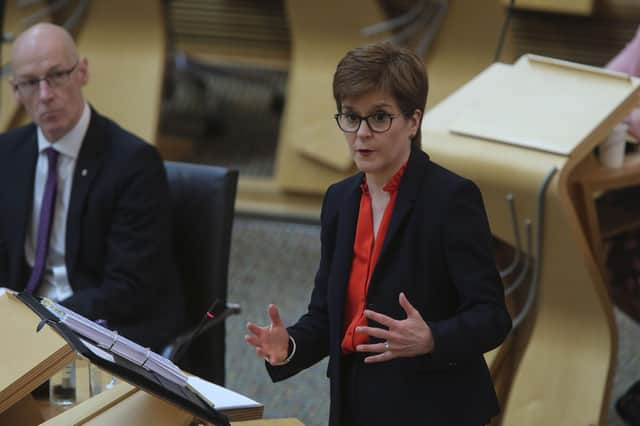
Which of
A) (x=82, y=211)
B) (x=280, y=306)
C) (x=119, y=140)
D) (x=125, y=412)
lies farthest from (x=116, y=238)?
(x=280, y=306)

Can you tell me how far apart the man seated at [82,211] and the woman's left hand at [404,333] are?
1.01m

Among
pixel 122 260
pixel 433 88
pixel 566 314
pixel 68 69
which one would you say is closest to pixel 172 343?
pixel 122 260

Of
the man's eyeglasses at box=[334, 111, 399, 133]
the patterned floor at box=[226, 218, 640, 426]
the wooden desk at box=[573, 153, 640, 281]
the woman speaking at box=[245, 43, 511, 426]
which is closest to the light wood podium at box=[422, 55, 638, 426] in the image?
the wooden desk at box=[573, 153, 640, 281]

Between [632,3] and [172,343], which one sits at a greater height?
[632,3]

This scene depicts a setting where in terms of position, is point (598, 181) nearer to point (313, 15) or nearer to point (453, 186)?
point (453, 186)

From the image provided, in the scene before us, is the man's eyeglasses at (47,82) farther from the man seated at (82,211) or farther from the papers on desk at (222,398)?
the papers on desk at (222,398)

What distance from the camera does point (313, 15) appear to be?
466 centimetres

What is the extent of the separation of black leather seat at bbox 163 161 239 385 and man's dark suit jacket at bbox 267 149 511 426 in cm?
75

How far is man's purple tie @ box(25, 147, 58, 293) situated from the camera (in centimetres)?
274

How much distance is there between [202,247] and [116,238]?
0.20 meters

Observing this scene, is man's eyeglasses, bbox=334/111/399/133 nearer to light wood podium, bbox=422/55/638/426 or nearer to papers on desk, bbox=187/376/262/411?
papers on desk, bbox=187/376/262/411

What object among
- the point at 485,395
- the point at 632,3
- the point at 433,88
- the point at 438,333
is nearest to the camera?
the point at 438,333

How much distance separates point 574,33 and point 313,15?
1.05 meters

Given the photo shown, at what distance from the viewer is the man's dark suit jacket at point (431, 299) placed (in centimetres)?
183
